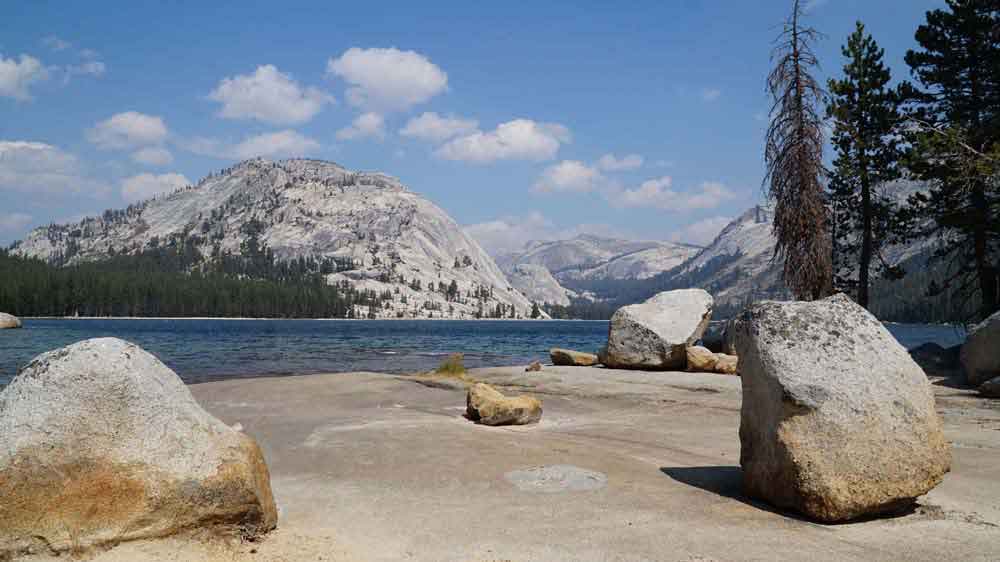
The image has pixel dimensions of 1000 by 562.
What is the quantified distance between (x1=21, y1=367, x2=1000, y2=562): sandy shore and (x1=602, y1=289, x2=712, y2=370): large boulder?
1059 cm

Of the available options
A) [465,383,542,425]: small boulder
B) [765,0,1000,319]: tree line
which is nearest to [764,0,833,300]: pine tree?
[765,0,1000,319]: tree line

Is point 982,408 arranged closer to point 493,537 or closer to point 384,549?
point 493,537

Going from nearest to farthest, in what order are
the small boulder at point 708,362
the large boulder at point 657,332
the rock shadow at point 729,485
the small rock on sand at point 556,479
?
the rock shadow at point 729,485
the small rock on sand at point 556,479
the small boulder at point 708,362
the large boulder at point 657,332

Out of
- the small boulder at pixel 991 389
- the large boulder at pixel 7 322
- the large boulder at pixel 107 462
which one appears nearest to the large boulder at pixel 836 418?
the large boulder at pixel 107 462

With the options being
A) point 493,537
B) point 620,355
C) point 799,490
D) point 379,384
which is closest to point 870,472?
point 799,490

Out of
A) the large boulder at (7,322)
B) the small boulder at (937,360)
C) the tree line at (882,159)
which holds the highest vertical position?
the tree line at (882,159)

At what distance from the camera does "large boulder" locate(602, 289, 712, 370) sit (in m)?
28.1

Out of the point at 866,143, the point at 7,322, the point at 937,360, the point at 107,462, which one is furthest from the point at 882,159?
the point at 7,322

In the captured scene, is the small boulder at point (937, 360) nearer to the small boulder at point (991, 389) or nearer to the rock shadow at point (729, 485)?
the small boulder at point (991, 389)

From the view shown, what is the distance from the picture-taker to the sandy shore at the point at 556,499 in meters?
7.03

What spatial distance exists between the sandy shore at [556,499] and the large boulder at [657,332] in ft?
34.8

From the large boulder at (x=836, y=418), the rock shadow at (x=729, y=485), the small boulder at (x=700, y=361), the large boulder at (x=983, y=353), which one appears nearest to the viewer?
the large boulder at (x=836, y=418)

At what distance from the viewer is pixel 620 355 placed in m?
29.1

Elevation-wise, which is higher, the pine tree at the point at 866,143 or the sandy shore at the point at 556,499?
the pine tree at the point at 866,143
